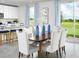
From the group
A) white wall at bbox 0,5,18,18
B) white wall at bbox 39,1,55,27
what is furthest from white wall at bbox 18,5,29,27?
white wall at bbox 39,1,55,27

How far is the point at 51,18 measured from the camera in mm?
9312

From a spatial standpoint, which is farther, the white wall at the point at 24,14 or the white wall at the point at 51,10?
the white wall at the point at 24,14

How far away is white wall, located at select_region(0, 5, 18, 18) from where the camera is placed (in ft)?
34.4

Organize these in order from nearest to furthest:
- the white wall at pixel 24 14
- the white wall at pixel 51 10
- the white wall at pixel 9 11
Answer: the white wall at pixel 51 10 → the white wall at pixel 9 11 → the white wall at pixel 24 14


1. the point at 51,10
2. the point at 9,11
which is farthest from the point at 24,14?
the point at 51,10

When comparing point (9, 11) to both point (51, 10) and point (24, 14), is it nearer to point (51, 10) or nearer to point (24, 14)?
point (24, 14)

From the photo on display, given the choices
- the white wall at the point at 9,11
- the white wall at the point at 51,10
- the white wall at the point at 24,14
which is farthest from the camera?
the white wall at the point at 24,14

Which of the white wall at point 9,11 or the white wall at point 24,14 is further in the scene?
the white wall at point 24,14

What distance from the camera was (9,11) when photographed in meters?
11.1

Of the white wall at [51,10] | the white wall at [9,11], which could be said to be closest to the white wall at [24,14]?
the white wall at [9,11]

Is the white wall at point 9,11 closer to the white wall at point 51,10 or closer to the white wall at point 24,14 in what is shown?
the white wall at point 24,14

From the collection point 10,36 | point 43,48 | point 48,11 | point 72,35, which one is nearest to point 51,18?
point 48,11

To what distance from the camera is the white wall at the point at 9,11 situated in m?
10.5

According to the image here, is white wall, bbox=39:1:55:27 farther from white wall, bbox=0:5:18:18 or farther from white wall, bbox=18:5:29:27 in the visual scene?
white wall, bbox=0:5:18:18
